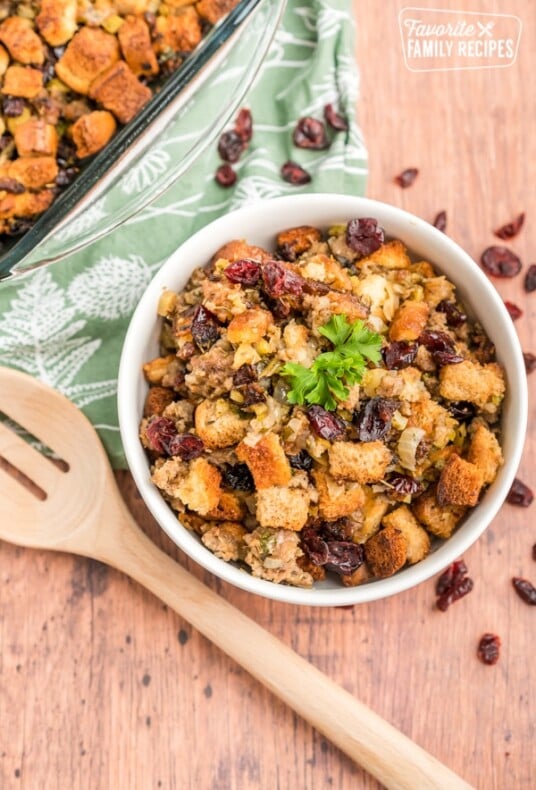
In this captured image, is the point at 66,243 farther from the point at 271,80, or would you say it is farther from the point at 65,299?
the point at 271,80

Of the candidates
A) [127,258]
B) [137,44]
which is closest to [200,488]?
[127,258]

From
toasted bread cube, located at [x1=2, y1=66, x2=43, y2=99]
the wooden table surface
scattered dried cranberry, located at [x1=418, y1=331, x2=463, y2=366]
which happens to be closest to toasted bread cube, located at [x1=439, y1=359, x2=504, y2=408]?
scattered dried cranberry, located at [x1=418, y1=331, x2=463, y2=366]

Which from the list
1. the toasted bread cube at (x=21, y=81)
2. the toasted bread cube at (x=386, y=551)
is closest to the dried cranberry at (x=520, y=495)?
the toasted bread cube at (x=386, y=551)

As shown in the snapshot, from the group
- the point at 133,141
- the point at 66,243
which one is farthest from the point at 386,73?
the point at 66,243

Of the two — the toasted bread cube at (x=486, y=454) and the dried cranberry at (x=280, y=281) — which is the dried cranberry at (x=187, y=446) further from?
the toasted bread cube at (x=486, y=454)

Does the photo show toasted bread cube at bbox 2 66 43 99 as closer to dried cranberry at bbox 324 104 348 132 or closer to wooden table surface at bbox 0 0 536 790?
dried cranberry at bbox 324 104 348 132
